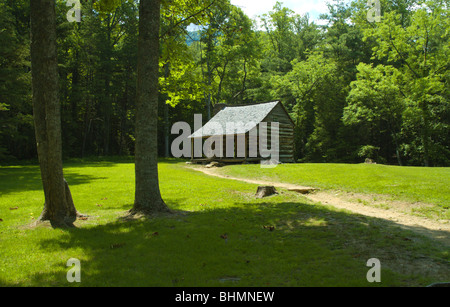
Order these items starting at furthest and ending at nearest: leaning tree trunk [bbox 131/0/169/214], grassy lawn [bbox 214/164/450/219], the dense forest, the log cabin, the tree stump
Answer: the dense forest → the log cabin → the tree stump → grassy lawn [bbox 214/164/450/219] → leaning tree trunk [bbox 131/0/169/214]

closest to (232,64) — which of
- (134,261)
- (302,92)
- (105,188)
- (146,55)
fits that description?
(302,92)

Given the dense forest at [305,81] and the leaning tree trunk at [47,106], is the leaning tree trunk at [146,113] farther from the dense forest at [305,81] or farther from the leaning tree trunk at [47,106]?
the dense forest at [305,81]

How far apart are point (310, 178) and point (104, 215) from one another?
1294 centimetres

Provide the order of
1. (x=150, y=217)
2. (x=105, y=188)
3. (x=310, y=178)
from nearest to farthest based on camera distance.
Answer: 1. (x=150, y=217)
2. (x=105, y=188)
3. (x=310, y=178)

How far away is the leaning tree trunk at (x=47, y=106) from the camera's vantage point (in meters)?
8.09

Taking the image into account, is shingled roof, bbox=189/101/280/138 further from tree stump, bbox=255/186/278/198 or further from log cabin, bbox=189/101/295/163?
tree stump, bbox=255/186/278/198

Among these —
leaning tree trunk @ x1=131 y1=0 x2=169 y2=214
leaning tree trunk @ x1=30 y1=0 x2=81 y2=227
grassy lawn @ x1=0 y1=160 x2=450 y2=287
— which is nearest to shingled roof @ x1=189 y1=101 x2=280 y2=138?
grassy lawn @ x1=0 y1=160 x2=450 y2=287

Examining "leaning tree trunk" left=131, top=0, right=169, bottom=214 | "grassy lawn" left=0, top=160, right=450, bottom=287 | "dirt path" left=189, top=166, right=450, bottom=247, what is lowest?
"dirt path" left=189, top=166, right=450, bottom=247

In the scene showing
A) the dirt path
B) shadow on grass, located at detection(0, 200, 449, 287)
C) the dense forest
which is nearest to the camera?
shadow on grass, located at detection(0, 200, 449, 287)

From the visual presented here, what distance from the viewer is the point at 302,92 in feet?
145

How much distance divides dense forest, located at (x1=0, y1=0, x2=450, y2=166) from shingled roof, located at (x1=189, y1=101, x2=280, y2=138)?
4.40 metres

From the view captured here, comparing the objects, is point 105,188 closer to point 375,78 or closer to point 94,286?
point 94,286

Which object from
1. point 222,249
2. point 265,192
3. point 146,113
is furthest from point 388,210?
point 146,113

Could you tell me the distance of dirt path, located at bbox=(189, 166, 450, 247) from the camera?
8.08 metres
